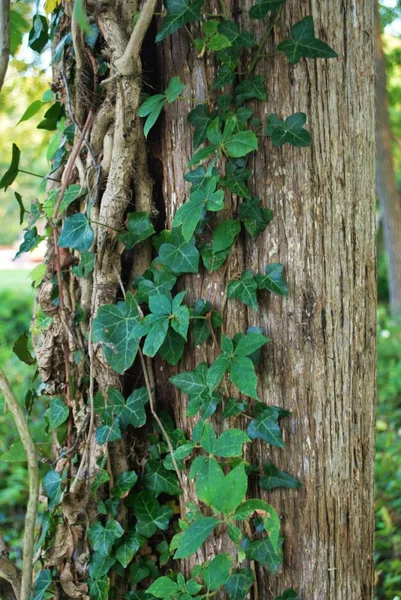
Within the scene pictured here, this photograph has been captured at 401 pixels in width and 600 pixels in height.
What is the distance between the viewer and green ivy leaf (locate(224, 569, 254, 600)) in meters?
1.39

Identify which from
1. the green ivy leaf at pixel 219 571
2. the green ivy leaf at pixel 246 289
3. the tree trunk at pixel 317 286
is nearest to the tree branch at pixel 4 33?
the tree trunk at pixel 317 286

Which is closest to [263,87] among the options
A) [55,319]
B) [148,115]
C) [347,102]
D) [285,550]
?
[347,102]

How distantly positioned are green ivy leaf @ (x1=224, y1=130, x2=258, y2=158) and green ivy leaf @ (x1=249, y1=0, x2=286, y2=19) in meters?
0.26

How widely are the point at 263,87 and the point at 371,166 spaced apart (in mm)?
348

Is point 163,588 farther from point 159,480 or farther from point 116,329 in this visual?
point 116,329

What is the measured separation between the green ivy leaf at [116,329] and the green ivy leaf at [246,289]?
0.82 feet

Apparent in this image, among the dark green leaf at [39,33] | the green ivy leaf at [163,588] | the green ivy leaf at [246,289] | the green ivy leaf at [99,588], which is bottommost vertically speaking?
the green ivy leaf at [99,588]

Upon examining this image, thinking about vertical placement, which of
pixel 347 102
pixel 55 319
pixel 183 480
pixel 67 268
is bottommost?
pixel 183 480

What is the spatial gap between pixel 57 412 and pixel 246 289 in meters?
0.63

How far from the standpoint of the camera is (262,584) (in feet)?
4.69

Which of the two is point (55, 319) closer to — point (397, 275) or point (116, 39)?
point (116, 39)

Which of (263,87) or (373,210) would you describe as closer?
(263,87)

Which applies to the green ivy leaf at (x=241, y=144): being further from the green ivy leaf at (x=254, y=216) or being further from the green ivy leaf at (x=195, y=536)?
the green ivy leaf at (x=195, y=536)

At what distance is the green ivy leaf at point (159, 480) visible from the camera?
152 cm
